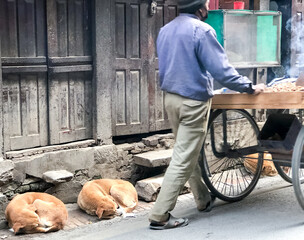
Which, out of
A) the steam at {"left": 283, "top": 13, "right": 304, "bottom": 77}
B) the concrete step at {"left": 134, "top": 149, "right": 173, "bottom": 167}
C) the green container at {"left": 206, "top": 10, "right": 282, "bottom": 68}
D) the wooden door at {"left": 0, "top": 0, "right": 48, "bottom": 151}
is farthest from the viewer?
the steam at {"left": 283, "top": 13, "right": 304, "bottom": 77}

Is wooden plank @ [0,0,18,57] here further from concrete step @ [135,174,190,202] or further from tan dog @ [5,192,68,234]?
concrete step @ [135,174,190,202]

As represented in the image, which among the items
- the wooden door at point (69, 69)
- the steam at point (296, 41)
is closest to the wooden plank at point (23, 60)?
the wooden door at point (69, 69)

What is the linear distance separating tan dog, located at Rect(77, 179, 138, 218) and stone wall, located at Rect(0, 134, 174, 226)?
447 mm

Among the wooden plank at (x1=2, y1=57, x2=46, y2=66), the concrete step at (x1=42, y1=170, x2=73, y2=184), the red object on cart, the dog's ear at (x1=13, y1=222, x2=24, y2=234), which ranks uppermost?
the red object on cart

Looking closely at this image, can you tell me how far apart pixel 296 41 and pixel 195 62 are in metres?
5.39

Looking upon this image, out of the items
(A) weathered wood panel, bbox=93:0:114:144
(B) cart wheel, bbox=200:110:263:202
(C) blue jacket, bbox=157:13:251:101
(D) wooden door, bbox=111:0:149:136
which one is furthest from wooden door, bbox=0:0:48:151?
(B) cart wheel, bbox=200:110:263:202

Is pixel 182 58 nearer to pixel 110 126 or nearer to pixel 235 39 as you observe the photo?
pixel 110 126

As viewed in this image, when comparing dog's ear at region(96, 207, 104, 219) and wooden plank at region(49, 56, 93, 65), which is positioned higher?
wooden plank at region(49, 56, 93, 65)

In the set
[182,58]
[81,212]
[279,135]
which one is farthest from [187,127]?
[81,212]

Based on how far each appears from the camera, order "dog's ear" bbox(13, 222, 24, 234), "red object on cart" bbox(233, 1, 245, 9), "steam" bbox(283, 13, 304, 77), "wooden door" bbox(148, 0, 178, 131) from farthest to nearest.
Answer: "steam" bbox(283, 13, 304, 77) < "red object on cart" bbox(233, 1, 245, 9) < "wooden door" bbox(148, 0, 178, 131) < "dog's ear" bbox(13, 222, 24, 234)

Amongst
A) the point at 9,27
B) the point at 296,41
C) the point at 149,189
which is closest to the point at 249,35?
the point at 296,41

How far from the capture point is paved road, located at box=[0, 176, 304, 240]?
5.64 metres

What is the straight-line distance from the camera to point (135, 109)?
8.37 m

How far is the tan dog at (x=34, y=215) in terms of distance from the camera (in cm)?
632
